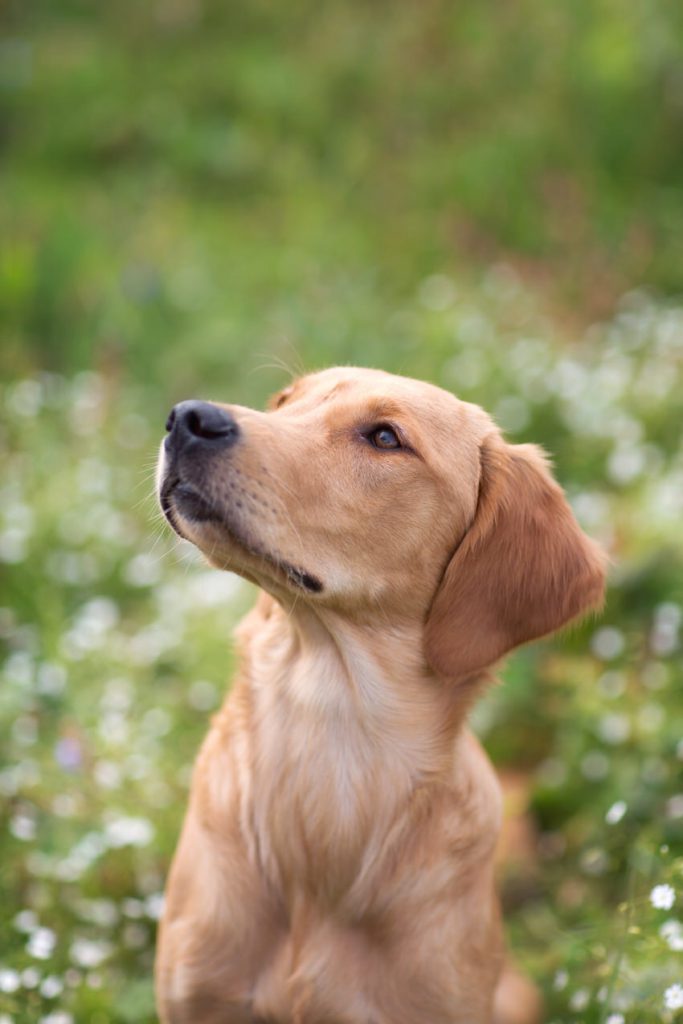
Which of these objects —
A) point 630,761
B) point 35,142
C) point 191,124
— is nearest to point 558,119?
point 191,124

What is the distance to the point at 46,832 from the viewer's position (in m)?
3.63

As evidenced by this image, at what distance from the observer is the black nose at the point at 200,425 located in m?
2.41

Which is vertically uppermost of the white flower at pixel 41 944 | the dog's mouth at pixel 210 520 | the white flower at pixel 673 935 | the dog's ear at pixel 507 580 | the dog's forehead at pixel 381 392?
the dog's forehead at pixel 381 392

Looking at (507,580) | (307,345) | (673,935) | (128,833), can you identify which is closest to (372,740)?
(507,580)

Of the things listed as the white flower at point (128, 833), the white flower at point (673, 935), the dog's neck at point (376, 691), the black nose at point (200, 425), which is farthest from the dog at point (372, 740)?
the white flower at point (128, 833)

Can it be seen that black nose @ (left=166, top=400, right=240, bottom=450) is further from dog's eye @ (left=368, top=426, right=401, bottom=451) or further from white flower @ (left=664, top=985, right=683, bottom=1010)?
white flower @ (left=664, top=985, right=683, bottom=1010)

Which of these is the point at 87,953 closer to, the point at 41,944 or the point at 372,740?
the point at 41,944

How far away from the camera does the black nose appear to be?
7.91 feet

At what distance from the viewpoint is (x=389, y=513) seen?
104 inches

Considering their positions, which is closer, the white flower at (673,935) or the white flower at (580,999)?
the white flower at (673,935)

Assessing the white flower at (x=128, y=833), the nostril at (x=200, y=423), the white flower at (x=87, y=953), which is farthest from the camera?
Result: the white flower at (x=128, y=833)

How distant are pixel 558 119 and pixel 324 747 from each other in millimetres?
6999

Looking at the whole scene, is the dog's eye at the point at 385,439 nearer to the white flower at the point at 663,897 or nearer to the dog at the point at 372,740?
the dog at the point at 372,740

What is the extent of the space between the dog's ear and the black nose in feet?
2.23
